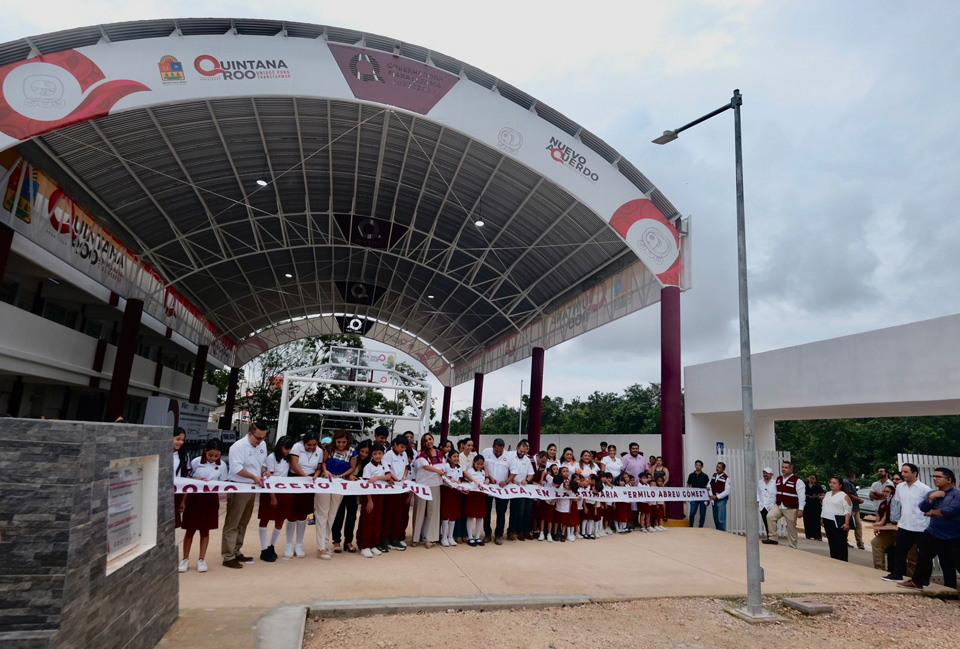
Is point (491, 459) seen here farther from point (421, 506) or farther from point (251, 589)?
point (251, 589)

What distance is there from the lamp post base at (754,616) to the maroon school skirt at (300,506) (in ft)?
15.5

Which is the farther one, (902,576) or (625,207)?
(625,207)

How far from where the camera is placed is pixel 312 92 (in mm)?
12211

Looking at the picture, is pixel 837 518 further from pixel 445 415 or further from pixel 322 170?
pixel 445 415

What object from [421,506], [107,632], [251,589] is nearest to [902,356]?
[421,506]

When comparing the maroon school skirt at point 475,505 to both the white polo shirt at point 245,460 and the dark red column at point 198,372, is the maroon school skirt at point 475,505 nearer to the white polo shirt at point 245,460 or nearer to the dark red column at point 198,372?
the white polo shirt at point 245,460

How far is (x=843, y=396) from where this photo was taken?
10.6 m

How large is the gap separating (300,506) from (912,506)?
7.65m

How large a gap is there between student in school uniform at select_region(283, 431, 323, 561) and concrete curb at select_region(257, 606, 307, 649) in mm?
2228

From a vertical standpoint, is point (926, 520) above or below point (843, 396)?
below

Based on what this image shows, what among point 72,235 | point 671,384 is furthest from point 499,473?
point 72,235

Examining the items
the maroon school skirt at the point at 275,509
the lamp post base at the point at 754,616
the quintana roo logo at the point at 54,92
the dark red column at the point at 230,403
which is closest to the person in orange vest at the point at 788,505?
the lamp post base at the point at 754,616

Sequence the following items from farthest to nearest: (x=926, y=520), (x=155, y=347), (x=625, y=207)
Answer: (x=155, y=347), (x=625, y=207), (x=926, y=520)

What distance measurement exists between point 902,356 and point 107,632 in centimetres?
1116
